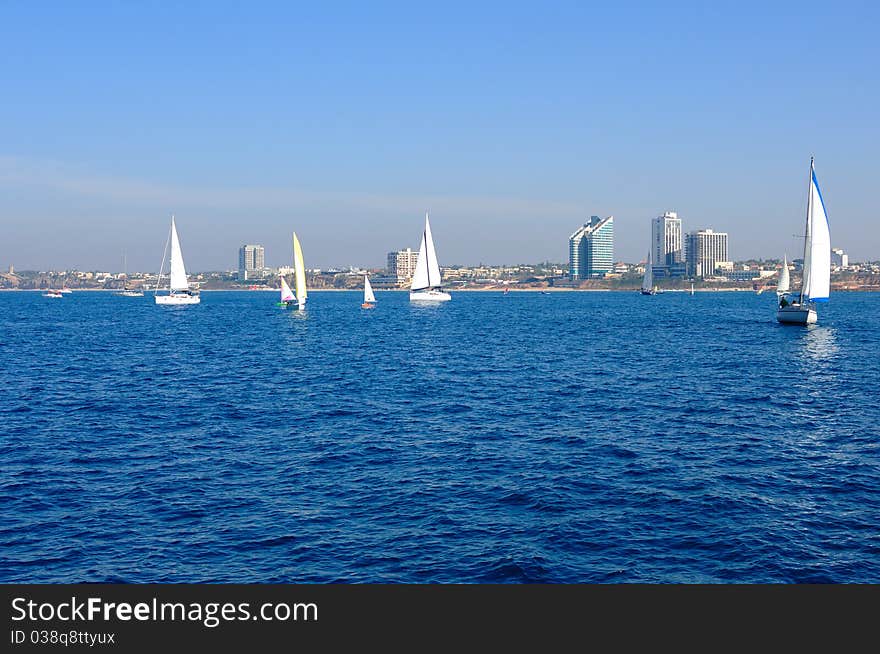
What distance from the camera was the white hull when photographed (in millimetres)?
125500

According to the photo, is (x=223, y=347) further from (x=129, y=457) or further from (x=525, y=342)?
(x=129, y=457)

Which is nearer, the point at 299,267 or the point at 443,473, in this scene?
the point at 443,473

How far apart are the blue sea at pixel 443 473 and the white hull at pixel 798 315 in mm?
47977

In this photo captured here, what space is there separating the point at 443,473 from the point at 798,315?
10869 centimetres

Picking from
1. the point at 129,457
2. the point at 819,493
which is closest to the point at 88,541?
the point at 129,457

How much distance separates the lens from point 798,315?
414 ft

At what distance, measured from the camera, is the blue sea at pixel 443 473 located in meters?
24.7

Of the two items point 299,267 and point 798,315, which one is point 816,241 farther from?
point 299,267

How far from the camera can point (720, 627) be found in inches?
521

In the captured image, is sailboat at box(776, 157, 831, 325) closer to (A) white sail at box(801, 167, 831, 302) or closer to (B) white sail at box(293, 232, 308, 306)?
(A) white sail at box(801, 167, 831, 302)

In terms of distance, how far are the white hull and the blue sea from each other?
1889 inches

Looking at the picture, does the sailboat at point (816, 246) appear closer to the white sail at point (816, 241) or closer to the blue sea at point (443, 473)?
the white sail at point (816, 241)

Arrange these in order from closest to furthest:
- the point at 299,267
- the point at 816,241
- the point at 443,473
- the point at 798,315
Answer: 1. the point at 443,473
2. the point at 816,241
3. the point at 798,315
4. the point at 299,267

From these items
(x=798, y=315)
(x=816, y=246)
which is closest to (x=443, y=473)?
(x=816, y=246)
